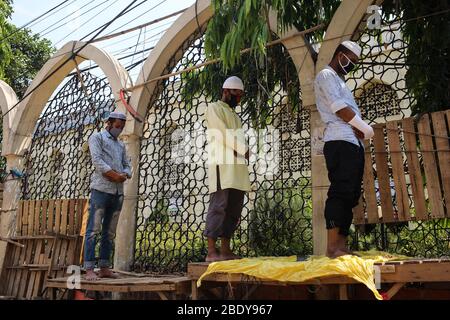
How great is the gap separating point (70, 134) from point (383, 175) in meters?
5.69

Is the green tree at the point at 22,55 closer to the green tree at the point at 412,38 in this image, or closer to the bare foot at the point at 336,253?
the green tree at the point at 412,38

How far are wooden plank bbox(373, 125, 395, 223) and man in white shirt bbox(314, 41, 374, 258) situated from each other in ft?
1.98

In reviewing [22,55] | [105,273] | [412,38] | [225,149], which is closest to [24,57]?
[22,55]

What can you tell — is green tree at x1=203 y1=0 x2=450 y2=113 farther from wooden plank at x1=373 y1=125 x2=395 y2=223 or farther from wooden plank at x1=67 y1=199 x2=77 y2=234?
wooden plank at x1=67 y1=199 x2=77 y2=234

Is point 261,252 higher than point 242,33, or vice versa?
point 242,33

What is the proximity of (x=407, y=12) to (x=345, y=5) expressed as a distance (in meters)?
0.63

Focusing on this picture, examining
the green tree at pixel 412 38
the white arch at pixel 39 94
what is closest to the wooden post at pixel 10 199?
the white arch at pixel 39 94

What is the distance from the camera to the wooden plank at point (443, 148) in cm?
342

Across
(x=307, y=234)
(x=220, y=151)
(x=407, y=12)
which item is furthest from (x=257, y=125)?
(x=307, y=234)

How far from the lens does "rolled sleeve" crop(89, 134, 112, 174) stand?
4203 mm

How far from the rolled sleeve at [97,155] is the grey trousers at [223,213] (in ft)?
3.76

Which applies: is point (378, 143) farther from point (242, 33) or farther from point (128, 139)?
point (128, 139)

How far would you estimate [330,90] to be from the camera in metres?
3.21

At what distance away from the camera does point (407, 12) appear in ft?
14.0
